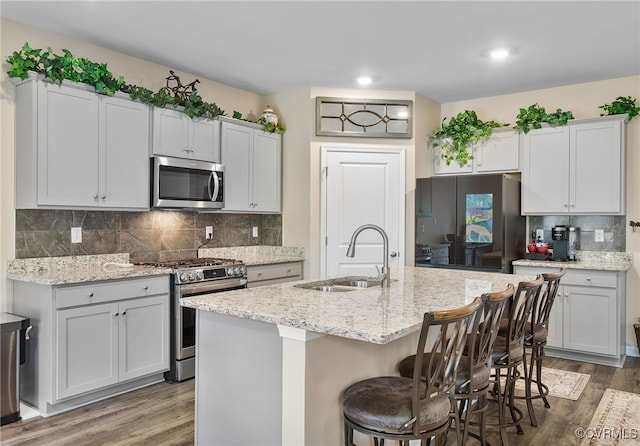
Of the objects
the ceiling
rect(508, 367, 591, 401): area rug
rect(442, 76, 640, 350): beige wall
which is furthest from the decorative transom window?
rect(508, 367, 591, 401): area rug

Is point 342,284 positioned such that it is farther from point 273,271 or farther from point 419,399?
point 273,271

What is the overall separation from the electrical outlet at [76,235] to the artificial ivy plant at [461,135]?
12.2 ft

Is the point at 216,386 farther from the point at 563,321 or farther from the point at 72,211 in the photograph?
the point at 563,321

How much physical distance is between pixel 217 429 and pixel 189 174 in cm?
243

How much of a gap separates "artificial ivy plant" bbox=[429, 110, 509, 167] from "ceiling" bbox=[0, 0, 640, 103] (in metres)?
0.46

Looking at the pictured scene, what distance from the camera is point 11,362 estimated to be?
3.01 m

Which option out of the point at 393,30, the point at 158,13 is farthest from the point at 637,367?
the point at 158,13

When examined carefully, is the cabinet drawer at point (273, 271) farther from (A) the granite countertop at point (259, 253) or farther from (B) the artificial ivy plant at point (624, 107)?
(B) the artificial ivy plant at point (624, 107)

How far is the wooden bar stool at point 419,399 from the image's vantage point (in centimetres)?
172

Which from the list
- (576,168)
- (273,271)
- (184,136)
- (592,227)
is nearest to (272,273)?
(273,271)

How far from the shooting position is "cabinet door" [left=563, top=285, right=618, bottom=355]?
4219 mm

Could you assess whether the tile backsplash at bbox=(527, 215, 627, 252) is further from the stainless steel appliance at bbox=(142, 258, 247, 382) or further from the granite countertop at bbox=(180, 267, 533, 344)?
the stainless steel appliance at bbox=(142, 258, 247, 382)

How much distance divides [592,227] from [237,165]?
11.8 ft

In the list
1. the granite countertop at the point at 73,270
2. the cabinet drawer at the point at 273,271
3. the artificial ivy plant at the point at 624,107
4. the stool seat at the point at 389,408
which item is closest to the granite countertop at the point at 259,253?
the cabinet drawer at the point at 273,271
